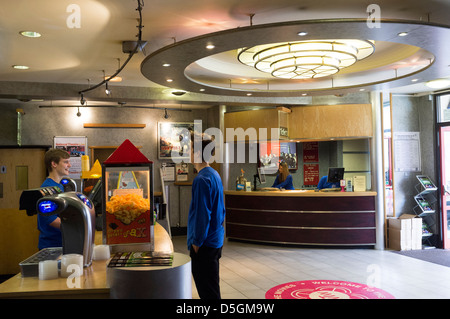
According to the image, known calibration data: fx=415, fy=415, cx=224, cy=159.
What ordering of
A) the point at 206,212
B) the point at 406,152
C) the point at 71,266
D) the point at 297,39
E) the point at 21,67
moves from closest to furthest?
the point at 71,266
the point at 206,212
the point at 297,39
the point at 21,67
the point at 406,152

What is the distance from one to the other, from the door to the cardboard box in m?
0.68

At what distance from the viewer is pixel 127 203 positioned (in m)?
2.57

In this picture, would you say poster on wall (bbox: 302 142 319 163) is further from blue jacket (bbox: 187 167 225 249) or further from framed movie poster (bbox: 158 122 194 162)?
blue jacket (bbox: 187 167 225 249)

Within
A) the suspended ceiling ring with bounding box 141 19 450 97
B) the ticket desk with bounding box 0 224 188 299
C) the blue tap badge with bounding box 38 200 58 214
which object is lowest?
the ticket desk with bounding box 0 224 188 299

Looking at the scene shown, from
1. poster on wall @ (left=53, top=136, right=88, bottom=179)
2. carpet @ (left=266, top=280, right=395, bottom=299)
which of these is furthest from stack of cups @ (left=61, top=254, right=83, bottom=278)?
poster on wall @ (left=53, top=136, right=88, bottom=179)

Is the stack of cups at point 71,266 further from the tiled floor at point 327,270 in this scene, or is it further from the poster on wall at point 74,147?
the poster on wall at point 74,147

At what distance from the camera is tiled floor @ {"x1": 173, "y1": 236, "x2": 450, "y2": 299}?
17.5 feet

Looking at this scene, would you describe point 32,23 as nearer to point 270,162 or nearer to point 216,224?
point 216,224

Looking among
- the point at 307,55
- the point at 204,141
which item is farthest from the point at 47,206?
the point at 307,55

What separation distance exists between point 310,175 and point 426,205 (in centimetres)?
271

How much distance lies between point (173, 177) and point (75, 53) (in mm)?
5112

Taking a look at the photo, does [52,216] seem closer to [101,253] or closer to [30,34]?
[101,253]

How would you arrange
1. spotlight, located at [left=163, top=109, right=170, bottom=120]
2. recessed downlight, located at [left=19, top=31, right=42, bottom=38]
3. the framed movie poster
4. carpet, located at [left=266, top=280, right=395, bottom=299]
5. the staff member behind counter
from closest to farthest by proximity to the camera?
1. recessed downlight, located at [left=19, top=31, right=42, bottom=38]
2. carpet, located at [left=266, top=280, right=395, bottom=299]
3. the staff member behind counter
4. spotlight, located at [left=163, top=109, right=170, bottom=120]
5. the framed movie poster
